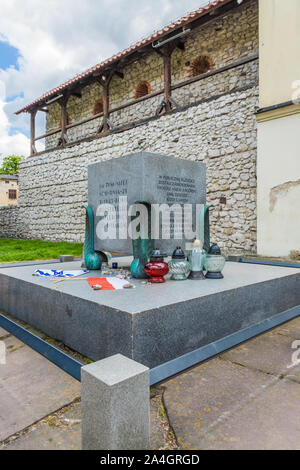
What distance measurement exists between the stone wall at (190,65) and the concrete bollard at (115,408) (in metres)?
8.49

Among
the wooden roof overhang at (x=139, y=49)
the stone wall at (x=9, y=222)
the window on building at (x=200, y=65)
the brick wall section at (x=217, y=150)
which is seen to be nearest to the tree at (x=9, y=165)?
the stone wall at (x=9, y=222)

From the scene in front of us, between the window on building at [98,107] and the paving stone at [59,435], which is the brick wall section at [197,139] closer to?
the window on building at [98,107]

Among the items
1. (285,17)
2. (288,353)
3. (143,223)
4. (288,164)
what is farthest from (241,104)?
(288,353)

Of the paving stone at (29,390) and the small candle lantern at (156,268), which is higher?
the small candle lantern at (156,268)

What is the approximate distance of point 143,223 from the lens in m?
2.75

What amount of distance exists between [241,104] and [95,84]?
7.56 m

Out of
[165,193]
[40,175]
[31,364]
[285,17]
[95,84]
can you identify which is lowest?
[31,364]

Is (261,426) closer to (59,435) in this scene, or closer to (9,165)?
(59,435)

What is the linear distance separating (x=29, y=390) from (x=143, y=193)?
192 cm

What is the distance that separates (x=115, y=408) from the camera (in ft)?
3.27

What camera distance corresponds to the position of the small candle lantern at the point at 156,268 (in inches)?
95.3

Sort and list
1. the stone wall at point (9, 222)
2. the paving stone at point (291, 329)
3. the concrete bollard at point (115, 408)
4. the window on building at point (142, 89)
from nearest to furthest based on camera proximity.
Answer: the concrete bollard at point (115, 408), the paving stone at point (291, 329), the window on building at point (142, 89), the stone wall at point (9, 222)

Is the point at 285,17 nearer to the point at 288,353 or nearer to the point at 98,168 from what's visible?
the point at 98,168

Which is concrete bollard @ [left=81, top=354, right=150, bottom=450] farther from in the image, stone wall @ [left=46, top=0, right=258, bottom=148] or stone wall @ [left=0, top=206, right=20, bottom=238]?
stone wall @ [left=0, top=206, right=20, bottom=238]
